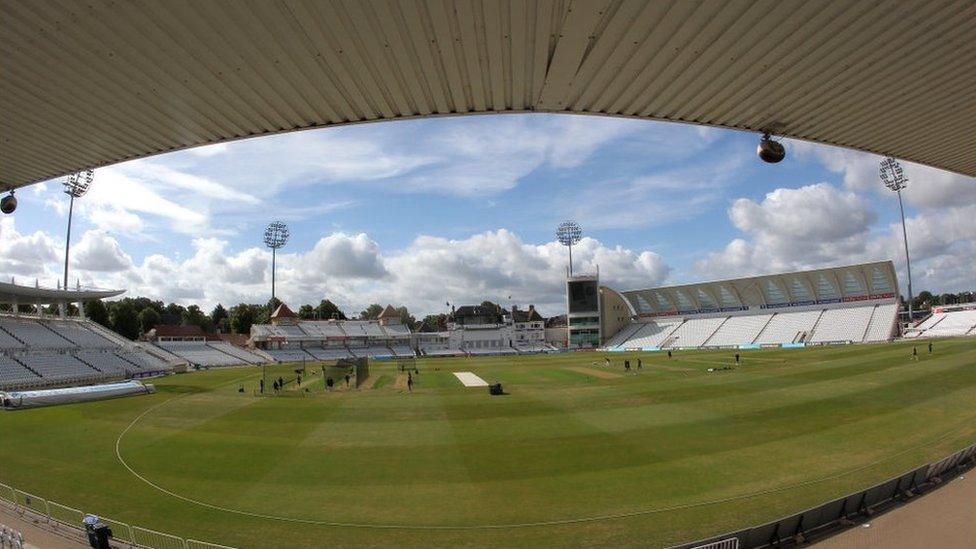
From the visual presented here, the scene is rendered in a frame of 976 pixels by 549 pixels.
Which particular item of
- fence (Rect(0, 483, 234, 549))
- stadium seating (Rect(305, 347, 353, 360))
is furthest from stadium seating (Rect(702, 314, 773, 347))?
fence (Rect(0, 483, 234, 549))

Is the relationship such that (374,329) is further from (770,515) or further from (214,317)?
(770,515)

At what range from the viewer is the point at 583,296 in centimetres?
9225

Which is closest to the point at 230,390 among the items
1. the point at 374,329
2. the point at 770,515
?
the point at 770,515

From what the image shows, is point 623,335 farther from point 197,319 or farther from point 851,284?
point 197,319

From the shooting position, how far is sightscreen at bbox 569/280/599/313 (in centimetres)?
9175

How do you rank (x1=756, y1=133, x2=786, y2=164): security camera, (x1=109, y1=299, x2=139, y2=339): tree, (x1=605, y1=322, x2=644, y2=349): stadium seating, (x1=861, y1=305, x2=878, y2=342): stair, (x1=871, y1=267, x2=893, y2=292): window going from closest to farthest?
(x1=756, y1=133, x2=786, y2=164): security camera, (x1=861, y1=305, x2=878, y2=342): stair, (x1=871, y1=267, x2=893, y2=292): window, (x1=109, y1=299, x2=139, y2=339): tree, (x1=605, y1=322, x2=644, y2=349): stadium seating

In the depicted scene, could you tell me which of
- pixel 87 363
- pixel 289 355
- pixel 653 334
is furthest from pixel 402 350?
pixel 87 363

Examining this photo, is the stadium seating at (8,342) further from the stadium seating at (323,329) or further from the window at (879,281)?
the window at (879,281)

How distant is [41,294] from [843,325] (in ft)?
283

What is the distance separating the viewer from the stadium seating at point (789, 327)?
2621 inches

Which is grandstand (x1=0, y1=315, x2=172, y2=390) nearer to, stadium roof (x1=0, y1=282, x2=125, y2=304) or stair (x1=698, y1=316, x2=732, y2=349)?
stadium roof (x1=0, y1=282, x2=125, y2=304)

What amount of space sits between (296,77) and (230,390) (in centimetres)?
3740

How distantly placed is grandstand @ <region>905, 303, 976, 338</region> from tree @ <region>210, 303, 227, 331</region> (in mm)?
121458

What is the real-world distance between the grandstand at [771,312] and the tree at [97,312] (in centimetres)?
7799
